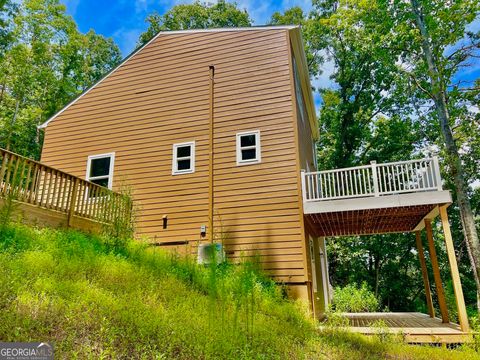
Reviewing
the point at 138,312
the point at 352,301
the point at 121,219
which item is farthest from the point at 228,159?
the point at 352,301

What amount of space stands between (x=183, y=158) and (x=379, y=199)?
5.60 metres

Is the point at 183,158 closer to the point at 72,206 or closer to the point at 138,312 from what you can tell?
the point at 72,206

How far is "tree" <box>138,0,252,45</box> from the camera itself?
2752 cm

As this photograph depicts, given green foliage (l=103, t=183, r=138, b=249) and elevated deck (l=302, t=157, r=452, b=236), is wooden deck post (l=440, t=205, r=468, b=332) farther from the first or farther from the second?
green foliage (l=103, t=183, r=138, b=249)

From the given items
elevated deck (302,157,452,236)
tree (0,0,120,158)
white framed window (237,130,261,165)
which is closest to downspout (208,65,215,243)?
white framed window (237,130,261,165)

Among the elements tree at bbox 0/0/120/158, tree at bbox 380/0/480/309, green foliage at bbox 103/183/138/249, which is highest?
tree at bbox 0/0/120/158

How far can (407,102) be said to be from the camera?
790 inches

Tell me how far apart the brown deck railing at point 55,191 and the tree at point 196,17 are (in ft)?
70.1

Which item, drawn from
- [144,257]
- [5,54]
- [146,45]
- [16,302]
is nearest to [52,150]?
[146,45]

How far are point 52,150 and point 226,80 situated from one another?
261 inches

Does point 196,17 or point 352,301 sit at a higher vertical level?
point 196,17

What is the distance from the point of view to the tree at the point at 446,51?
992 centimetres

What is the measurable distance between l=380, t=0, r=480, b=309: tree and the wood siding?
4.64m

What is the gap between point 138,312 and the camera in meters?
4.42
